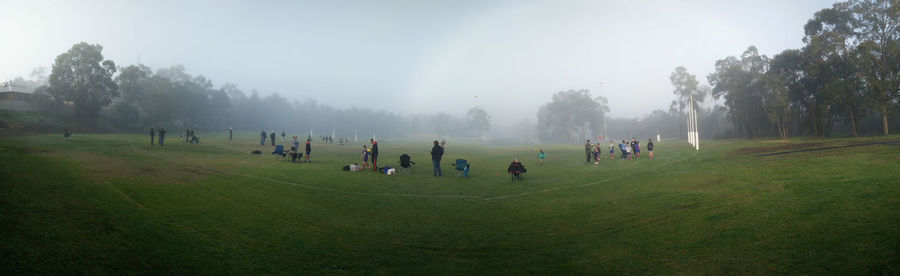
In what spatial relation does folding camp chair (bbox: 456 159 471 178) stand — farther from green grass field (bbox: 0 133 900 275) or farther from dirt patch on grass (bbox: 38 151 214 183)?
dirt patch on grass (bbox: 38 151 214 183)

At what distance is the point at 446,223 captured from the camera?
13336mm

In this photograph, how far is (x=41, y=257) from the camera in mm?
6418

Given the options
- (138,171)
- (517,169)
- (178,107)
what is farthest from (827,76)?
(178,107)

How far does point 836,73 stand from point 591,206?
5138 centimetres

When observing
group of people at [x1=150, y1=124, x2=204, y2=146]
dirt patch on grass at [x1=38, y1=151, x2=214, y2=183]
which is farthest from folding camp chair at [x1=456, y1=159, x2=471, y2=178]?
group of people at [x1=150, y1=124, x2=204, y2=146]

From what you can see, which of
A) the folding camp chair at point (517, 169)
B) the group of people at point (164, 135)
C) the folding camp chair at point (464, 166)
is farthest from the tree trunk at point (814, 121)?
the group of people at point (164, 135)

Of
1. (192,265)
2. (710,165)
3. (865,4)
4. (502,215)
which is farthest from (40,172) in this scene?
(865,4)

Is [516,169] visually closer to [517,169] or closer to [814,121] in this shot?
[517,169]

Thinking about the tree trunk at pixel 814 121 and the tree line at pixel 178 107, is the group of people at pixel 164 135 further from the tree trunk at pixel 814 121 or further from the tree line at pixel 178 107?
the tree trunk at pixel 814 121

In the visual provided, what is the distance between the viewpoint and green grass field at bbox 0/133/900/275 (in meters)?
7.29

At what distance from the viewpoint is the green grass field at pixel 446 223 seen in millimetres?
7285

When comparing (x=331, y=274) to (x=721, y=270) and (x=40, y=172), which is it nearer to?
(x=721, y=270)

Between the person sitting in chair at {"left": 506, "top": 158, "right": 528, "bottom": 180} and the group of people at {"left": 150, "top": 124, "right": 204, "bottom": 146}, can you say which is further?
the group of people at {"left": 150, "top": 124, "right": 204, "bottom": 146}

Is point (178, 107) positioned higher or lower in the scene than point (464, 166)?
higher
